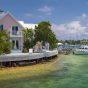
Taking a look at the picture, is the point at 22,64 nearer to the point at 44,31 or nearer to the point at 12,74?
the point at 12,74

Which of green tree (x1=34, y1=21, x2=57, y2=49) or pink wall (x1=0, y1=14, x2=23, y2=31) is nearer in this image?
pink wall (x1=0, y1=14, x2=23, y2=31)

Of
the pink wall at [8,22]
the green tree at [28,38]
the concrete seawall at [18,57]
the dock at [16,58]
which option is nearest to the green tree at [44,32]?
the green tree at [28,38]

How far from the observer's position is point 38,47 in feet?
202

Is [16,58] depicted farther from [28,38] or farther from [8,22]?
[28,38]

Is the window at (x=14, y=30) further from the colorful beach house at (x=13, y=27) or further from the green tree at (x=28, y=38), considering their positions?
the green tree at (x=28, y=38)

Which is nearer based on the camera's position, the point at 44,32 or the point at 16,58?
the point at 16,58

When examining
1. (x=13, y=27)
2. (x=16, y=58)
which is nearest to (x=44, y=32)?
(x=13, y=27)

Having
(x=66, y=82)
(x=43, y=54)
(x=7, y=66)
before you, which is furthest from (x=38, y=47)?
(x=66, y=82)

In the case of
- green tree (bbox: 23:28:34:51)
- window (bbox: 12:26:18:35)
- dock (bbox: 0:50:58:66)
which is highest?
window (bbox: 12:26:18:35)

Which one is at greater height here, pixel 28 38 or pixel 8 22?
pixel 8 22

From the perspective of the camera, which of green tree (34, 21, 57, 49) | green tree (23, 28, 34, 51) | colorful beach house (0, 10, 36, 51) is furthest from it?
green tree (34, 21, 57, 49)

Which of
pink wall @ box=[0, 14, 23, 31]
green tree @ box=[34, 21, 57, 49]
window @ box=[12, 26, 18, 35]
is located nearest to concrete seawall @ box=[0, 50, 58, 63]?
window @ box=[12, 26, 18, 35]

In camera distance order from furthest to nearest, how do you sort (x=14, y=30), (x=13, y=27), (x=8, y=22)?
1. (x=13, y=27)
2. (x=14, y=30)
3. (x=8, y=22)

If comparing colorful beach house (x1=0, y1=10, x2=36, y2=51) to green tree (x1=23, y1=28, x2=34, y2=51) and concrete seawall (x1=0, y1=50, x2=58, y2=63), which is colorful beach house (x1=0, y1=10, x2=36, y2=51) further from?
concrete seawall (x1=0, y1=50, x2=58, y2=63)
